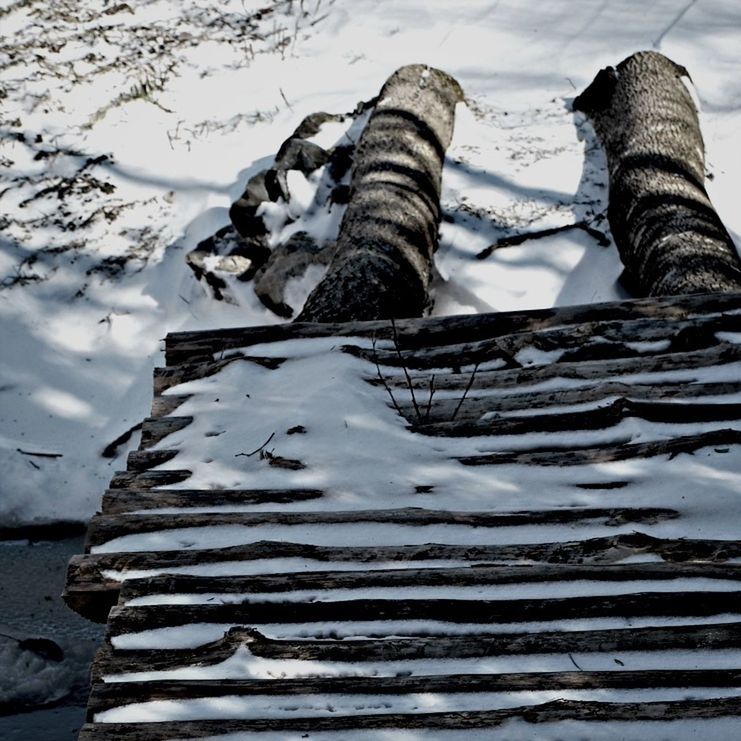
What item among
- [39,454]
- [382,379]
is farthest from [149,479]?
[39,454]

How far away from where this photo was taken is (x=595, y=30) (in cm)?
898

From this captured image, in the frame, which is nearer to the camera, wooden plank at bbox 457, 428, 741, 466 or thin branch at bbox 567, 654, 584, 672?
thin branch at bbox 567, 654, 584, 672

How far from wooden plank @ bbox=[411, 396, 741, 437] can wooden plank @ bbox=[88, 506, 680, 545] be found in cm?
48

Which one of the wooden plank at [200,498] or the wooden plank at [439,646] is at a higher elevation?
the wooden plank at [200,498]

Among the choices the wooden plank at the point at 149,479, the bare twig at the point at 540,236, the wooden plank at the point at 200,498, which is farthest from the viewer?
the bare twig at the point at 540,236

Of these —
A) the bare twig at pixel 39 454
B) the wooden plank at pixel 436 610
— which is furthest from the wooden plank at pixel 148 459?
the bare twig at pixel 39 454

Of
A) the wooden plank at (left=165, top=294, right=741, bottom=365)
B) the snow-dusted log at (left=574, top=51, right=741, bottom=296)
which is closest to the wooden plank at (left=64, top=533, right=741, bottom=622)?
the wooden plank at (left=165, top=294, right=741, bottom=365)

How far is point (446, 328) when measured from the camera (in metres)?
4.20

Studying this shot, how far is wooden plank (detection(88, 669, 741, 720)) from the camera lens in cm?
252

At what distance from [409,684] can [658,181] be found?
4.48m

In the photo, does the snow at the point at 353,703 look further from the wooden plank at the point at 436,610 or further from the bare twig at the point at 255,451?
the bare twig at the point at 255,451

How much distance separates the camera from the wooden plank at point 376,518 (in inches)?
122

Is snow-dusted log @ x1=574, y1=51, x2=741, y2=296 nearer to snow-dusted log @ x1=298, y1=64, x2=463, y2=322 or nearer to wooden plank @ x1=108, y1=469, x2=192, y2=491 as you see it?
snow-dusted log @ x1=298, y1=64, x2=463, y2=322

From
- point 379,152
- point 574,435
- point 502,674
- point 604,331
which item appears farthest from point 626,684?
point 379,152
